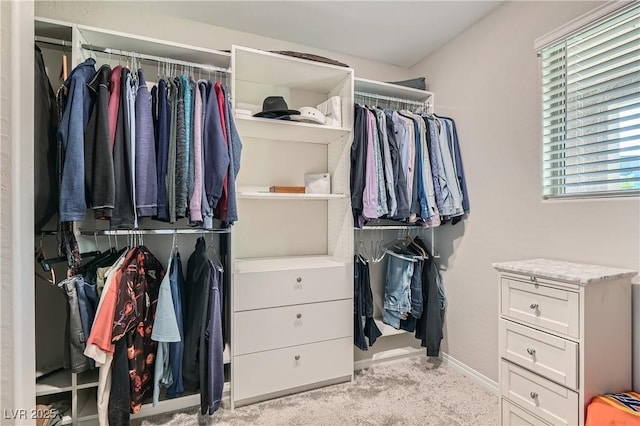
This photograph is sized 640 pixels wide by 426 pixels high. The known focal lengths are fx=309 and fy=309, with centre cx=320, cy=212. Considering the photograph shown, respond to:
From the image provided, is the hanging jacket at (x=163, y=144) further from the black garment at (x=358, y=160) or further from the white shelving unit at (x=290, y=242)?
the black garment at (x=358, y=160)

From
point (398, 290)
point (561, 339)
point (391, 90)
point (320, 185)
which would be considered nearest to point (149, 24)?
point (320, 185)

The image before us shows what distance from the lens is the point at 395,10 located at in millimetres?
1963

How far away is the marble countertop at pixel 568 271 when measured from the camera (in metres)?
1.18

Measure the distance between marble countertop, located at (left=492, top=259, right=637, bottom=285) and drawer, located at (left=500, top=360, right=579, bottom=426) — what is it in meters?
0.44

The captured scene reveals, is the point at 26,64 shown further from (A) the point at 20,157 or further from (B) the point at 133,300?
(B) the point at 133,300

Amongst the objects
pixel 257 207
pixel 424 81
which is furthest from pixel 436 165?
pixel 257 207

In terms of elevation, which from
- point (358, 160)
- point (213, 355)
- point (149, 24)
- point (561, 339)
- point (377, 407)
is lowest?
point (377, 407)

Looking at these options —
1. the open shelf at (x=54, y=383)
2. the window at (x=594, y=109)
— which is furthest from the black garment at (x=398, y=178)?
the open shelf at (x=54, y=383)

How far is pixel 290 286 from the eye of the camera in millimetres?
1898

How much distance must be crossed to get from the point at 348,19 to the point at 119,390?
2509 mm

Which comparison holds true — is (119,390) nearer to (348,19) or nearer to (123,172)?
(123,172)

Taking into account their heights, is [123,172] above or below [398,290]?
above

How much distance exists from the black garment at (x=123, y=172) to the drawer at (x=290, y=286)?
2.14 feet

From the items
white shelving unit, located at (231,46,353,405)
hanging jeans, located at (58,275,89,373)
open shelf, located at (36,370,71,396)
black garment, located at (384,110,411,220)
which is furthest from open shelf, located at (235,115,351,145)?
open shelf, located at (36,370,71,396)
